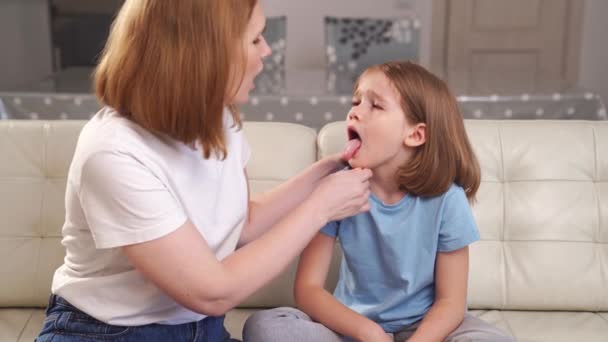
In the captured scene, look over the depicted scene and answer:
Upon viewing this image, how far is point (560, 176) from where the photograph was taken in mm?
1619

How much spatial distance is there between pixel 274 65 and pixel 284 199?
7.49 ft

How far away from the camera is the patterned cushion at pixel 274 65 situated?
9.21 feet

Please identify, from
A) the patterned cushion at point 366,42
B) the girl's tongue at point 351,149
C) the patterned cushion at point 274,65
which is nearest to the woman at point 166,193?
the girl's tongue at point 351,149

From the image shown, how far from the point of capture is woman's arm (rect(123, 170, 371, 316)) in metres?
0.96

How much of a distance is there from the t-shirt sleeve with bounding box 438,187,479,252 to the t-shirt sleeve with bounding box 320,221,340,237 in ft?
0.69

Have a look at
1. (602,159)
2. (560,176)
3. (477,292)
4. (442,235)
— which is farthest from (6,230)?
(602,159)

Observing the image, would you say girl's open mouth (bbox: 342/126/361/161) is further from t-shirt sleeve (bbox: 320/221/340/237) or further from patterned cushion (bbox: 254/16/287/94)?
patterned cushion (bbox: 254/16/287/94)

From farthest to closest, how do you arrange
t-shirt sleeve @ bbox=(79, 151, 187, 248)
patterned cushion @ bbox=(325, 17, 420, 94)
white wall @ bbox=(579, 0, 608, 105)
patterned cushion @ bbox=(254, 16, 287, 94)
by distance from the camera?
white wall @ bbox=(579, 0, 608, 105), patterned cushion @ bbox=(325, 17, 420, 94), patterned cushion @ bbox=(254, 16, 287, 94), t-shirt sleeve @ bbox=(79, 151, 187, 248)

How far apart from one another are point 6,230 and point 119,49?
83 centimetres

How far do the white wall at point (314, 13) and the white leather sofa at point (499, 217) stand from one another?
3435 mm

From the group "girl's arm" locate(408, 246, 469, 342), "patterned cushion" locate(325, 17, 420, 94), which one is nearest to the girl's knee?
"girl's arm" locate(408, 246, 469, 342)

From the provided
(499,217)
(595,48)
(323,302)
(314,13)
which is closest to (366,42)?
(314,13)

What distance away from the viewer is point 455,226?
129cm

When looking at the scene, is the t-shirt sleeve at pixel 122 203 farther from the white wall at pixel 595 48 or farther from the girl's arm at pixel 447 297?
the white wall at pixel 595 48
